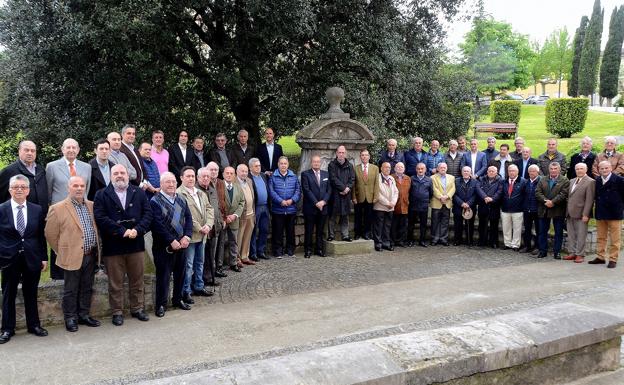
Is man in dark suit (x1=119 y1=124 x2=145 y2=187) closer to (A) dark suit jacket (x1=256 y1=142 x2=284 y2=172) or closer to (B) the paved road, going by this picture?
(B) the paved road

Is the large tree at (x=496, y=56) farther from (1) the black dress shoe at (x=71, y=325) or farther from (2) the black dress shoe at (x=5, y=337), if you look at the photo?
(2) the black dress shoe at (x=5, y=337)

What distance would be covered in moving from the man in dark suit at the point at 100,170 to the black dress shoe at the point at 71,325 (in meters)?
1.77

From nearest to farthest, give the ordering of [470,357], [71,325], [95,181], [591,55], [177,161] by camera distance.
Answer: [470,357], [71,325], [95,181], [177,161], [591,55]

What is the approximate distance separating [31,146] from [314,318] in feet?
12.7

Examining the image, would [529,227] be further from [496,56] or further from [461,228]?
[496,56]

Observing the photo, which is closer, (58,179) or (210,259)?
(58,179)

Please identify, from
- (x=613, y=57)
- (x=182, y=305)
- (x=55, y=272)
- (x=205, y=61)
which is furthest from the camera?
(x=613, y=57)

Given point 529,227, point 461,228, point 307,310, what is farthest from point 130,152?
point 529,227

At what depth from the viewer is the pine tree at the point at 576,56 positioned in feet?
167

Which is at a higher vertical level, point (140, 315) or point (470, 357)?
point (470, 357)

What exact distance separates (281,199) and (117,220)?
3.71m

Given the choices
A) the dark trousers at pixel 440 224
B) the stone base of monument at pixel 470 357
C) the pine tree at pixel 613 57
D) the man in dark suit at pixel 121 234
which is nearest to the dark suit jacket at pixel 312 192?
the dark trousers at pixel 440 224

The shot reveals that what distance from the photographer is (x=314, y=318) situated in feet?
19.1

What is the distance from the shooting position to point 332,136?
9852mm
